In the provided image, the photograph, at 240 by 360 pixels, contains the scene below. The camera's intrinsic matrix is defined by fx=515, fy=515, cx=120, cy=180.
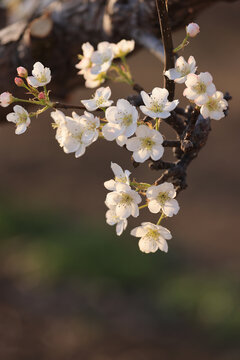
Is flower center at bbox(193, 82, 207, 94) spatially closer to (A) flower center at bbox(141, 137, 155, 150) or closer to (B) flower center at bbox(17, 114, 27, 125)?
(A) flower center at bbox(141, 137, 155, 150)

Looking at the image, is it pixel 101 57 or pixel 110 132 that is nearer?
pixel 110 132

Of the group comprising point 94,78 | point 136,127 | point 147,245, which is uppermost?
point 94,78

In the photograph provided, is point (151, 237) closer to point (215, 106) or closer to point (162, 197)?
point (162, 197)

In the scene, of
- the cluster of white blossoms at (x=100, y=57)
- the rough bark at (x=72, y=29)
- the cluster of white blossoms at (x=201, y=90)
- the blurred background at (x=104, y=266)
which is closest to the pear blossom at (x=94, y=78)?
the cluster of white blossoms at (x=100, y=57)

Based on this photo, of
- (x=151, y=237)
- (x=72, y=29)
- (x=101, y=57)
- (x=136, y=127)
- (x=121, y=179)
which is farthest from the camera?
(x=72, y=29)

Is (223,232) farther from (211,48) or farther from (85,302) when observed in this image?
(211,48)

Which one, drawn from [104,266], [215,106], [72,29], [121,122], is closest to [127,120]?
[121,122]

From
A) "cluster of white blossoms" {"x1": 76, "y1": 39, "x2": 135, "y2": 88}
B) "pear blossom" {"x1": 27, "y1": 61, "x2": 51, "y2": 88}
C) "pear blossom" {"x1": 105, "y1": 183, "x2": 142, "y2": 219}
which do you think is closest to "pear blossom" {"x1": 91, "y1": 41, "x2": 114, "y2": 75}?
"cluster of white blossoms" {"x1": 76, "y1": 39, "x2": 135, "y2": 88}
